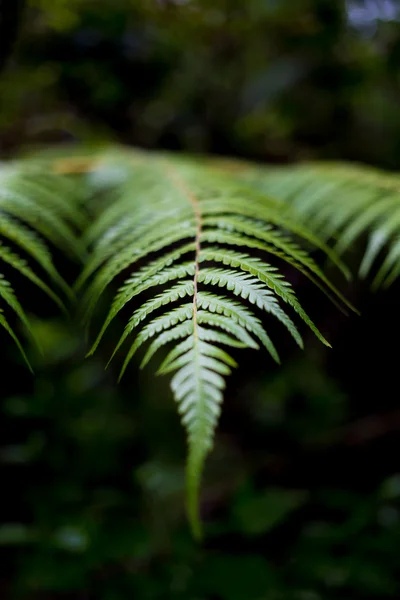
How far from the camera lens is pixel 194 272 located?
24.6 inches

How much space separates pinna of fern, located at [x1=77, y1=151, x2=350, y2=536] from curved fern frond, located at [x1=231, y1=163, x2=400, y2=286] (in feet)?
0.36

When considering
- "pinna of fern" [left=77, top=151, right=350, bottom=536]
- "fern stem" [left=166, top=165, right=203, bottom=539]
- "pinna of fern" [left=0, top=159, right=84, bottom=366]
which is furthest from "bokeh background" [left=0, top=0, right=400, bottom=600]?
"fern stem" [left=166, top=165, right=203, bottom=539]

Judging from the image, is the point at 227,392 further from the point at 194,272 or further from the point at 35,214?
the point at 194,272

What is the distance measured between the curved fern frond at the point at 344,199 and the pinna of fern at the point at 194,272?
110 millimetres

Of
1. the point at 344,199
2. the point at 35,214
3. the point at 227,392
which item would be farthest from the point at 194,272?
the point at 227,392

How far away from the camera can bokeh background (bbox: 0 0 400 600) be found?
47.5 inches

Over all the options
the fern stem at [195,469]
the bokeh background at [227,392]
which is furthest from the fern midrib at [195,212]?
the bokeh background at [227,392]

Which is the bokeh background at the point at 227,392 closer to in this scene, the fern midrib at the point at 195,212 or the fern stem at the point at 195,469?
the fern midrib at the point at 195,212

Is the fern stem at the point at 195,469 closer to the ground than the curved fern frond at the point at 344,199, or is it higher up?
closer to the ground

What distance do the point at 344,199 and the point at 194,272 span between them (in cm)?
54

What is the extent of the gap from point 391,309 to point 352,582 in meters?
0.84

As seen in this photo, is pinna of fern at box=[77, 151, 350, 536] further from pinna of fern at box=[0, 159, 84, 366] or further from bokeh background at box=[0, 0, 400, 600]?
bokeh background at box=[0, 0, 400, 600]

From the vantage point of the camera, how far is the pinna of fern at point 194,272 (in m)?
0.50

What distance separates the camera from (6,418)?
1370mm
